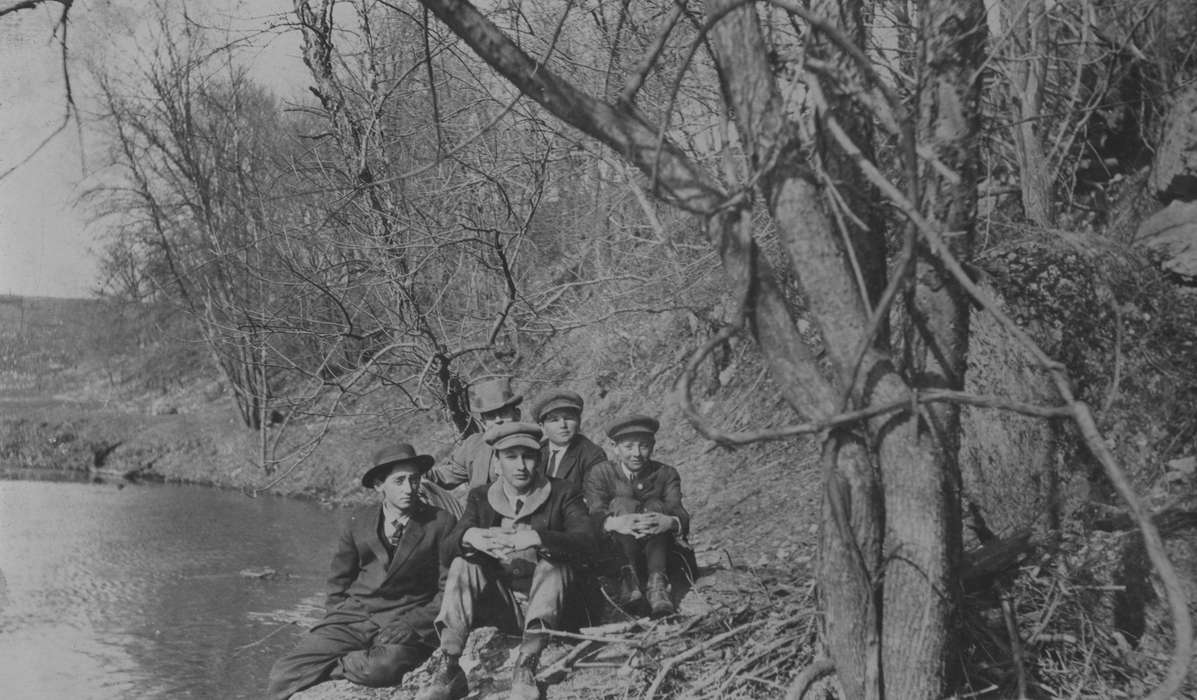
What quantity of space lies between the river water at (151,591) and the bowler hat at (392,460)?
3863 mm

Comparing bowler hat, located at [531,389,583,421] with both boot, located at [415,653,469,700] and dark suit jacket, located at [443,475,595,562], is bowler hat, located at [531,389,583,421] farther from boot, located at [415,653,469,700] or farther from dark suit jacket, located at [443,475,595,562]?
boot, located at [415,653,469,700]

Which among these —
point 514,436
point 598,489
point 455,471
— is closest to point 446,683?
point 514,436

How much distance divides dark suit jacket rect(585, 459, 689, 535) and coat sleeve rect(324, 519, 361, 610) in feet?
4.55

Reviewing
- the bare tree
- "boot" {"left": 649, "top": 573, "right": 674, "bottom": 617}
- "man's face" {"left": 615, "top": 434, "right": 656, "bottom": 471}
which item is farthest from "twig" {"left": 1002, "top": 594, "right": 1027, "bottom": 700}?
"man's face" {"left": 615, "top": 434, "right": 656, "bottom": 471}

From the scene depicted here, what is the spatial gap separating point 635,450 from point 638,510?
38cm

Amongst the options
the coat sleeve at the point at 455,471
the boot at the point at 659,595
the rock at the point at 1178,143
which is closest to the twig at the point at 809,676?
the boot at the point at 659,595

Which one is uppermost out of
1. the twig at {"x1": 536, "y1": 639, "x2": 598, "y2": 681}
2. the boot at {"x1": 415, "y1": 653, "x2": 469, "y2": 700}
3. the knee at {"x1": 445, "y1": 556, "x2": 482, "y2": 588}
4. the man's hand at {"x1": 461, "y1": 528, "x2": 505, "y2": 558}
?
the man's hand at {"x1": 461, "y1": 528, "x2": 505, "y2": 558}

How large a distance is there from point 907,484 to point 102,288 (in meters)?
27.4

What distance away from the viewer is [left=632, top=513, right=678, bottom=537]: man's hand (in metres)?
5.68

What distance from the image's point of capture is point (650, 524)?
18.6 feet

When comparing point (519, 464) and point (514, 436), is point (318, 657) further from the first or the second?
point (514, 436)

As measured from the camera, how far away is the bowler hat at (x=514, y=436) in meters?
5.45

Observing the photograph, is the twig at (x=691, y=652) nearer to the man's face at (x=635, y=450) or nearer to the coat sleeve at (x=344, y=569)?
the man's face at (x=635, y=450)

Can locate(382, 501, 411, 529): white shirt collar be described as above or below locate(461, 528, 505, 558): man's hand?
above
